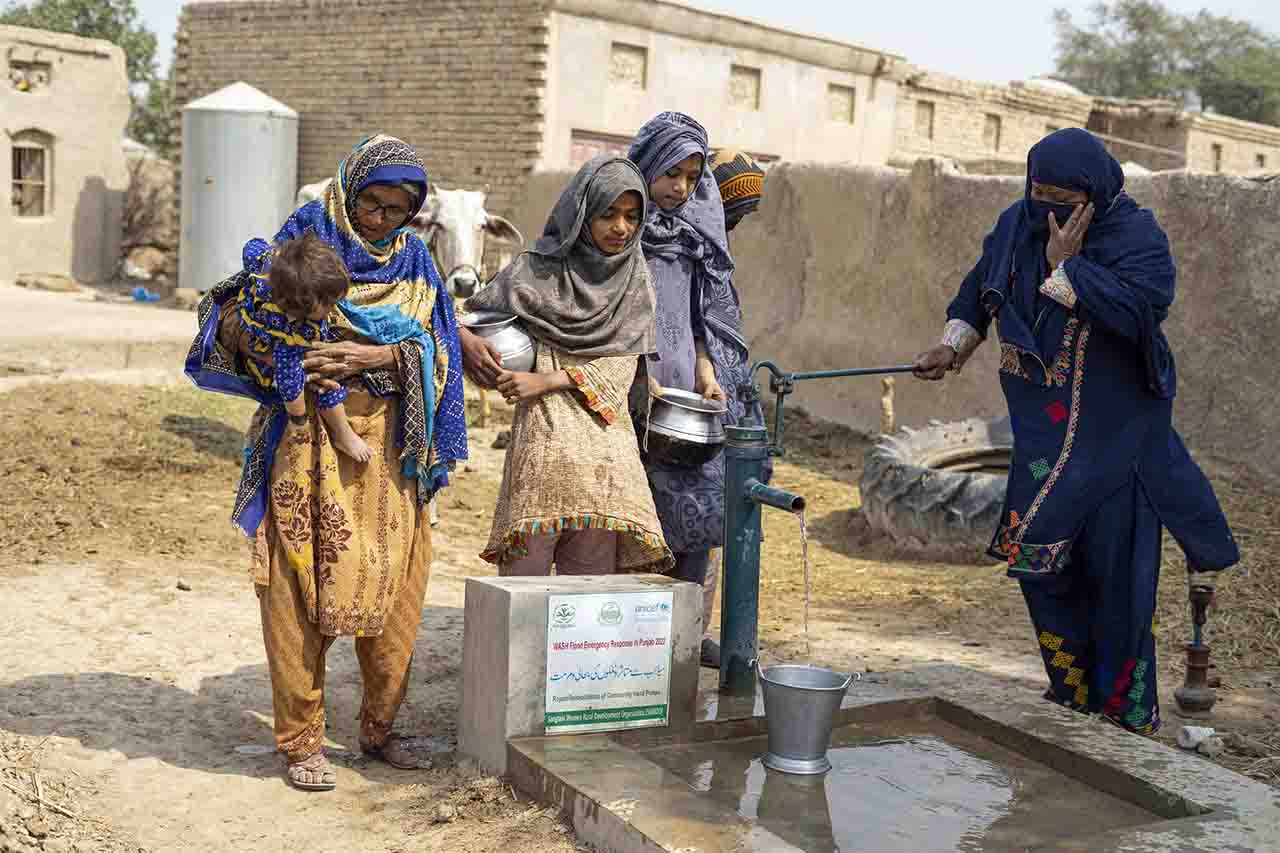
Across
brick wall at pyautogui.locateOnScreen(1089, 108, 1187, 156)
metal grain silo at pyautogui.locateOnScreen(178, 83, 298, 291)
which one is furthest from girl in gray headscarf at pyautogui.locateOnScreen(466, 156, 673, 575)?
brick wall at pyautogui.locateOnScreen(1089, 108, 1187, 156)

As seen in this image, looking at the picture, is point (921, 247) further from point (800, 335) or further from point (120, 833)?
point (120, 833)

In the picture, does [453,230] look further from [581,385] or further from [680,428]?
[581,385]

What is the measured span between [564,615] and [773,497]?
25.1 inches

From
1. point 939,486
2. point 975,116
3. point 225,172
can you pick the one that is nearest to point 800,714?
point 939,486

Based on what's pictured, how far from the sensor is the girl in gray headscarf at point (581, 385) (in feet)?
12.4

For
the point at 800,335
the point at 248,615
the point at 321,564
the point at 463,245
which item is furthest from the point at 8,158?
the point at 321,564

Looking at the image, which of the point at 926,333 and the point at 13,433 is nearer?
the point at 13,433

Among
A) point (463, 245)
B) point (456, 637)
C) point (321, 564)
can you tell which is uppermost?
point (463, 245)

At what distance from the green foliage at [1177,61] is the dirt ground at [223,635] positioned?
114 feet

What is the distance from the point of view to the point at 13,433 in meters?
7.81

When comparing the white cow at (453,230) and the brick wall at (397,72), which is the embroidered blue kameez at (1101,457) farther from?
the brick wall at (397,72)

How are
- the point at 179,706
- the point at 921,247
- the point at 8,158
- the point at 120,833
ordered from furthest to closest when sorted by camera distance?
the point at 8,158
the point at 921,247
the point at 179,706
the point at 120,833

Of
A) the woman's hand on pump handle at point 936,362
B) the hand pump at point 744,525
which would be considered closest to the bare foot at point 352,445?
the hand pump at point 744,525

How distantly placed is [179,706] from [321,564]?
104cm
